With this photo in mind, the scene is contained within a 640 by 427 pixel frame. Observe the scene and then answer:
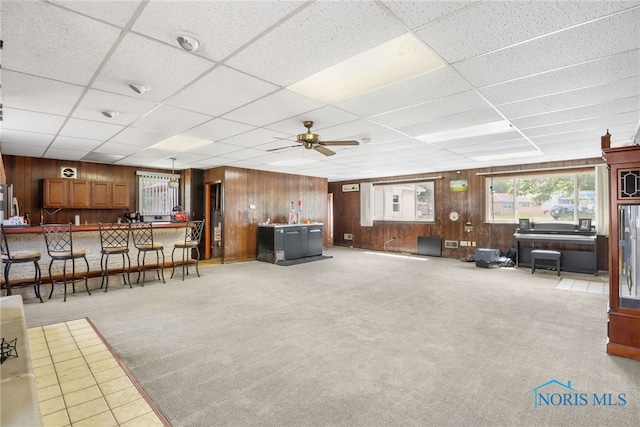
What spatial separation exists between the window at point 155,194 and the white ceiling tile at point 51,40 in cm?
610

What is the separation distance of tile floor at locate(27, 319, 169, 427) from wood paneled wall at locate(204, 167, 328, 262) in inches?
190

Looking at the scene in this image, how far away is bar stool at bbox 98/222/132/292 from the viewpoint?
5162 millimetres

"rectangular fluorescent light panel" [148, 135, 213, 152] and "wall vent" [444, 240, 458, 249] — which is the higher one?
"rectangular fluorescent light panel" [148, 135, 213, 152]

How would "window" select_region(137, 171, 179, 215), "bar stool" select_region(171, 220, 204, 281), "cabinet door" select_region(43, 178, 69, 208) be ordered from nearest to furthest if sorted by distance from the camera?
"bar stool" select_region(171, 220, 204, 281)
"cabinet door" select_region(43, 178, 69, 208)
"window" select_region(137, 171, 179, 215)

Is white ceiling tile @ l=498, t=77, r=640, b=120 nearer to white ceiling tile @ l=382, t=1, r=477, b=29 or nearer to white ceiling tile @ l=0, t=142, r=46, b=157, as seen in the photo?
white ceiling tile @ l=382, t=1, r=477, b=29

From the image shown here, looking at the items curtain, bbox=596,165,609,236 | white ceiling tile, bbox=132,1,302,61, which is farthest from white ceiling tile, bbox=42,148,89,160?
curtain, bbox=596,165,609,236

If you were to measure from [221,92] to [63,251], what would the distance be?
12.4ft

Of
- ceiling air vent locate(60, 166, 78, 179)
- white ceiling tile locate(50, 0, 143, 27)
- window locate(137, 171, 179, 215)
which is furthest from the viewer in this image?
window locate(137, 171, 179, 215)

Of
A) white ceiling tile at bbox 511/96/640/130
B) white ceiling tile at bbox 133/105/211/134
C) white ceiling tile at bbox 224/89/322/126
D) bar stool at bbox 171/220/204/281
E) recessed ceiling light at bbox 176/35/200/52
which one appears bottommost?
bar stool at bbox 171/220/204/281

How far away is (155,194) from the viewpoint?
28.1 feet

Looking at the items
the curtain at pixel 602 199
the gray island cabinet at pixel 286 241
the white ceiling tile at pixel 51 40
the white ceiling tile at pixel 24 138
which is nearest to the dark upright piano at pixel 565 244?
the curtain at pixel 602 199

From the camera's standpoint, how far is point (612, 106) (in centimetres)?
341

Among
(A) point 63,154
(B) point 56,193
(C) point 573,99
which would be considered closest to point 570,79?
(C) point 573,99

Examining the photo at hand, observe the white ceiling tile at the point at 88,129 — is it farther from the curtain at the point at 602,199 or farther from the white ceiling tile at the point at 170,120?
the curtain at the point at 602,199
